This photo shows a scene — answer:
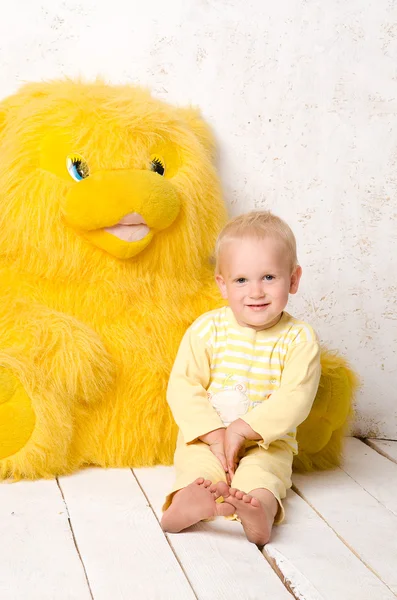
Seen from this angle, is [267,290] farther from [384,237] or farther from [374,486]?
[384,237]

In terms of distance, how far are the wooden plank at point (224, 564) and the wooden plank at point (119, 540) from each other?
2cm

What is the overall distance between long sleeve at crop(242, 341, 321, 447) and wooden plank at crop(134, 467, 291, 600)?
0.17m

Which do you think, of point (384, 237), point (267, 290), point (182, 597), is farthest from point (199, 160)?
point (182, 597)

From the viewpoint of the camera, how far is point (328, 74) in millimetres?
1803

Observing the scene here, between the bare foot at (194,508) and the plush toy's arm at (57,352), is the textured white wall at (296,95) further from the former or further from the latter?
the bare foot at (194,508)

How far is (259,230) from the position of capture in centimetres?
142

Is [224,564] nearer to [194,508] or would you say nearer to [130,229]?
[194,508]

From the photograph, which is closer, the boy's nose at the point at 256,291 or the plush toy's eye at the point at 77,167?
the boy's nose at the point at 256,291

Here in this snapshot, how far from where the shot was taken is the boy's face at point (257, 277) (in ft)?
4.64

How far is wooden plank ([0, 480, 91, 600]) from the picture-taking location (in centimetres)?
103

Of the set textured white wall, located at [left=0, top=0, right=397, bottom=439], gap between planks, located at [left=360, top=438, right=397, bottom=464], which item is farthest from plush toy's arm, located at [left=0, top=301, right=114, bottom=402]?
gap between planks, located at [left=360, top=438, right=397, bottom=464]

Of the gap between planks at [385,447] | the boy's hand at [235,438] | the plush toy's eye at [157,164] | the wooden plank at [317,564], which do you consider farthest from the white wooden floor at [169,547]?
the plush toy's eye at [157,164]

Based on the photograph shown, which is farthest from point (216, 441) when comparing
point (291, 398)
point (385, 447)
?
point (385, 447)

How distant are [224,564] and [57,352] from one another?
525 mm
